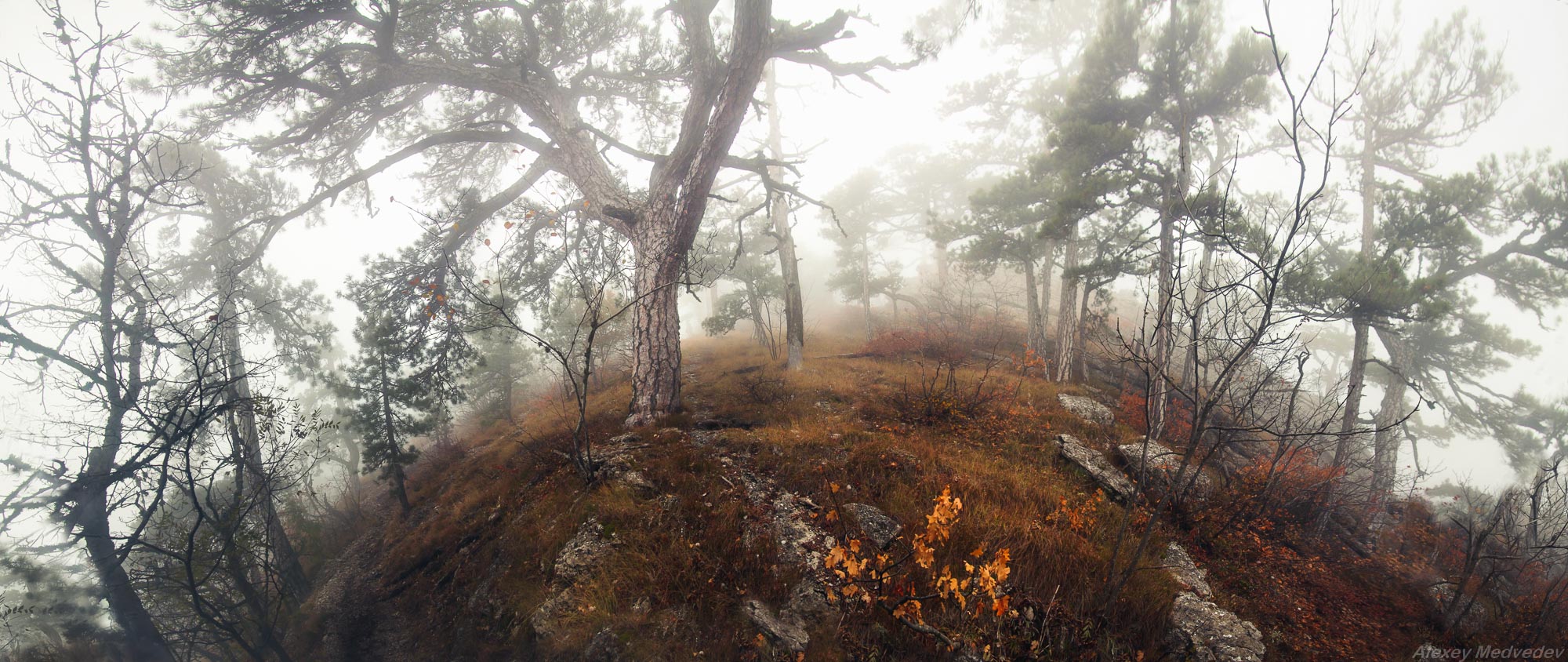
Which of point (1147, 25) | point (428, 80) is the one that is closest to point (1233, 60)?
point (1147, 25)

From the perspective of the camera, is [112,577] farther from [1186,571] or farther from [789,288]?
[1186,571]

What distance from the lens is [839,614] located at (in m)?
4.10

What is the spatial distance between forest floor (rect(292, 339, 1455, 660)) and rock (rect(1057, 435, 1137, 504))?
0.15m

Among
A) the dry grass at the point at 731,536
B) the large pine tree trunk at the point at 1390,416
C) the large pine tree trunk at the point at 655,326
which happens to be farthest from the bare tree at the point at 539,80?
the large pine tree trunk at the point at 1390,416

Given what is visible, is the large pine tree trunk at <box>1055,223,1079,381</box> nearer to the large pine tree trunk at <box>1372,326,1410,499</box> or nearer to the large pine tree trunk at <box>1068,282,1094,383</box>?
the large pine tree trunk at <box>1068,282,1094,383</box>

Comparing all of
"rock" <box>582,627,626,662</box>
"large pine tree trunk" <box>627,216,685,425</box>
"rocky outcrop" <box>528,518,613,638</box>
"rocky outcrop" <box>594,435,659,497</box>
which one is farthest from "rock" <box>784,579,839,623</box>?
"large pine tree trunk" <box>627,216,685,425</box>

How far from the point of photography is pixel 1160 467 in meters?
6.02

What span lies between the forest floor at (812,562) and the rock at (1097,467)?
0.15 m

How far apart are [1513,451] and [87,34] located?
1285 inches

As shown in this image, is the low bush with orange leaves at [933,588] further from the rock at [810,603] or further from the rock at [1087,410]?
the rock at [1087,410]

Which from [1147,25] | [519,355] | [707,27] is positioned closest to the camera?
[707,27]

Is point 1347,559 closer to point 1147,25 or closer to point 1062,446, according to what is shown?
point 1062,446

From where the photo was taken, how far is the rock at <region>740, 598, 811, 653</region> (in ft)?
13.2

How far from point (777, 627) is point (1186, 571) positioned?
3.76 metres
